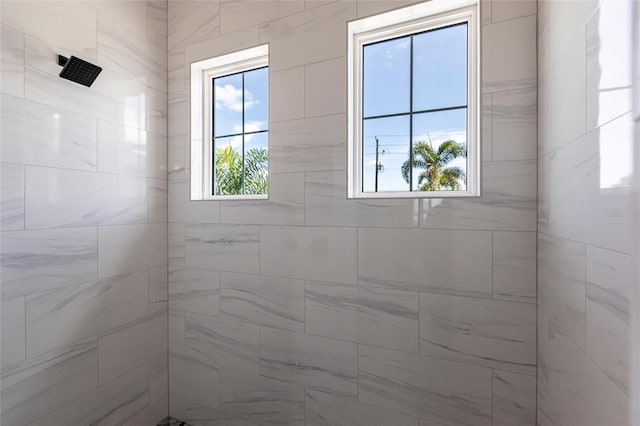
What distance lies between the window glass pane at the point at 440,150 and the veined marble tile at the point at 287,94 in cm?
57

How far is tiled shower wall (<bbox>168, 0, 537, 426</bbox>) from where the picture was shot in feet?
4.18

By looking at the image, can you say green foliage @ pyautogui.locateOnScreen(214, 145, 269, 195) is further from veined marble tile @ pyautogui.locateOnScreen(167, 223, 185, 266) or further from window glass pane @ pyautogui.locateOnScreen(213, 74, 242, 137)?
veined marble tile @ pyautogui.locateOnScreen(167, 223, 185, 266)

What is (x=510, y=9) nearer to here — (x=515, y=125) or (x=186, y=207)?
(x=515, y=125)

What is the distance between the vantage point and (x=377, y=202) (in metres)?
1.48

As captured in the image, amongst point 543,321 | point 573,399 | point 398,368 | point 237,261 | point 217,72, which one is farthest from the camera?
point 217,72

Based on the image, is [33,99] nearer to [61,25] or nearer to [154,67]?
[61,25]

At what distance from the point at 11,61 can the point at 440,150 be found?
5.91 feet

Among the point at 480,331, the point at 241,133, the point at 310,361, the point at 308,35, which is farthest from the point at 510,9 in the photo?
the point at 310,361

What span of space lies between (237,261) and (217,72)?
1147 mm

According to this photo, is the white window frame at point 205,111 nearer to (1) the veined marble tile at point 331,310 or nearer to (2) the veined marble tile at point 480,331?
(1) the veined marble tile at point 331,310

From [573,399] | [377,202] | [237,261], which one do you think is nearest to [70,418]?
[237,261]

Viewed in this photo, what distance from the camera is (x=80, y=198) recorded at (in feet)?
5.00

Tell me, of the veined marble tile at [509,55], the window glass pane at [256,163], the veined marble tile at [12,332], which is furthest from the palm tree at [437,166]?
the veined marble tile at [12,332]

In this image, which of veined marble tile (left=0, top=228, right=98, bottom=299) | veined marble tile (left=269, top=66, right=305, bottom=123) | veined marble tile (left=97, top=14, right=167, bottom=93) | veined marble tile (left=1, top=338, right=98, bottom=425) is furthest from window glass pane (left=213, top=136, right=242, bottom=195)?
veined marble tile (left=1, top=338, right=98, bottom=425)
